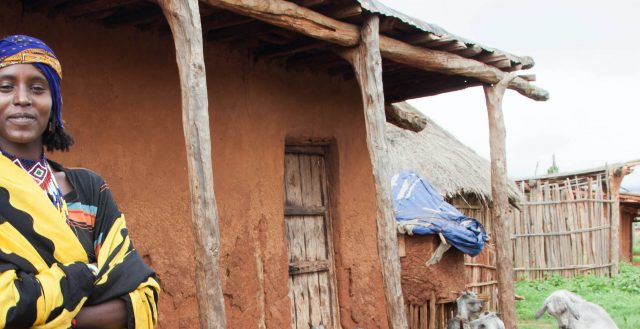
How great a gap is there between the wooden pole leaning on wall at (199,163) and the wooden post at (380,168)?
1829 mm

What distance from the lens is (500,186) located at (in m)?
7.32

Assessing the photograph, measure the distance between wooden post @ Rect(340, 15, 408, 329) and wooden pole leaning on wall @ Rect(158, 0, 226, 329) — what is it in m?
1.83

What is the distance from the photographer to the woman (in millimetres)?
1868

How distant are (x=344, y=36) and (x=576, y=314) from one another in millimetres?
2863

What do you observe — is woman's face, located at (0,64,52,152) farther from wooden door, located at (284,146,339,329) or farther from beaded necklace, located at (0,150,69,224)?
wooden door, located at (284,146,339,329)

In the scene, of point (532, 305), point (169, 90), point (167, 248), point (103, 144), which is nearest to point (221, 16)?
point (169, 90)

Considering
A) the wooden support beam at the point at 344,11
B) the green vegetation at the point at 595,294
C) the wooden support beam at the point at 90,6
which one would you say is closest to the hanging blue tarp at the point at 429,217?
the green vegetation at the point at 595,294

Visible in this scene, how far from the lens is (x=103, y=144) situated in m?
5.04

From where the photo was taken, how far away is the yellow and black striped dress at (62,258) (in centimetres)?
185

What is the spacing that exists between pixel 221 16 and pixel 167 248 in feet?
5.47

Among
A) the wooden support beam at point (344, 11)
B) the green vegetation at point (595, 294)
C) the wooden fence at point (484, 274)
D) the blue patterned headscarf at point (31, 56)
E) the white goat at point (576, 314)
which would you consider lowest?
the green vegetation at point (595, 294)

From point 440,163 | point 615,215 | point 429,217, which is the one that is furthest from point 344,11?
point 615,215

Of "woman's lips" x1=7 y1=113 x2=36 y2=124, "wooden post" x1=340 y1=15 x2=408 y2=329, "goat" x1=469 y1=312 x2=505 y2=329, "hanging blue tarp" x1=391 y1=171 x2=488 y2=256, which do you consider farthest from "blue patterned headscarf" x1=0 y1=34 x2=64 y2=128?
"hanging blue tarp" x1=391 y1=171 x2=488 y2=256

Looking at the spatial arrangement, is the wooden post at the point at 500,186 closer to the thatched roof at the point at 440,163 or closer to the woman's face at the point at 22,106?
the woman's face at the point at 22,106
